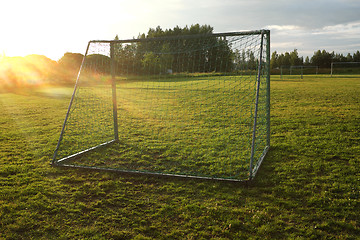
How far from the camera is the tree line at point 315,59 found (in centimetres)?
5319

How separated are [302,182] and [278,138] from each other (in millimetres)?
2308

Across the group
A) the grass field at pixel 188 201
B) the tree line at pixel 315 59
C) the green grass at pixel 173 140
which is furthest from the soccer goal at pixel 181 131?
the tree line at pixel 315 59

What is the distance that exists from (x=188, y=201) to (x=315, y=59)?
200 feet

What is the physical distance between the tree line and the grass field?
1998 inches

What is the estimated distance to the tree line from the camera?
53188 mm

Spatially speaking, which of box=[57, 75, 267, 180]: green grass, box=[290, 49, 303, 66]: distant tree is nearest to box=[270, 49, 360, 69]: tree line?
box=[290, 49, 303, 66]: distant tree

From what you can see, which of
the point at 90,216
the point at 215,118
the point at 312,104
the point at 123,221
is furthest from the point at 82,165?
the point at 312,104

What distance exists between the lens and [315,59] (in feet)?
182

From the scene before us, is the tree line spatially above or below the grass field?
above

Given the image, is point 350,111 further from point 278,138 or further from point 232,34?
point 232,34

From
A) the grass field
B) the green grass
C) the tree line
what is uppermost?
the tree line

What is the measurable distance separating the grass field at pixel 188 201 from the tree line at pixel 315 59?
50755 millimetres

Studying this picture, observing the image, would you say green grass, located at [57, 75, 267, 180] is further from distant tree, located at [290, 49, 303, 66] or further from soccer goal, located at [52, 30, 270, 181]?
distant tree, located at [290, 49, 303, 66]

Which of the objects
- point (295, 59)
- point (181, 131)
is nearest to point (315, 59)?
point (295, 59)
